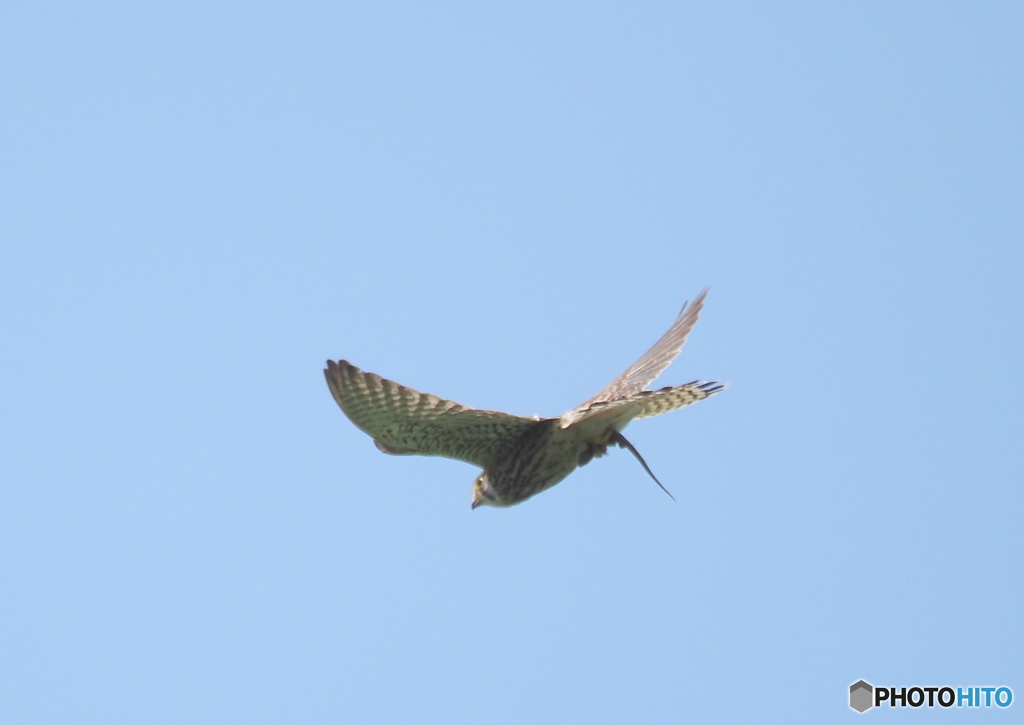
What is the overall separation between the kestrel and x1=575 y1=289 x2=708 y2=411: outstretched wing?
0.04 meters

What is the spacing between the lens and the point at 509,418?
33.7ft

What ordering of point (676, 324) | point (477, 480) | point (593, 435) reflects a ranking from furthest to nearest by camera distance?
1. point (676, 324)
2. point (477, 480)
3. point (593, 435)

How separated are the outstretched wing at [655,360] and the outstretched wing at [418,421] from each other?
2.94 feet

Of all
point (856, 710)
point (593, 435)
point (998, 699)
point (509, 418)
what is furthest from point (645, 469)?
point (998, 699)

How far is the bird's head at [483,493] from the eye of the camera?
11.2 meters

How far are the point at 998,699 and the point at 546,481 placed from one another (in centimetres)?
534

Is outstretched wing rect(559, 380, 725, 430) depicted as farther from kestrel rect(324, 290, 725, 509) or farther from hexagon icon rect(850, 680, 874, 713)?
hexagon icon rect(850, 680, 874, 713)

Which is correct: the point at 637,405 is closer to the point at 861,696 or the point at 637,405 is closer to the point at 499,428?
the point at 499,428

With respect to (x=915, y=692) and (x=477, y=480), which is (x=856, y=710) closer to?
(x=915, y=692)

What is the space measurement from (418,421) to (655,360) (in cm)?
276

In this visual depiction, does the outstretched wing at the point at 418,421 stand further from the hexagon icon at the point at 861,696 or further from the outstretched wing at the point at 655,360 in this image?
the hexagon icon at the point at 861,696

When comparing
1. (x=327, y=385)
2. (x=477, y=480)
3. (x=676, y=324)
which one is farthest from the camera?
(x=676, y=324)

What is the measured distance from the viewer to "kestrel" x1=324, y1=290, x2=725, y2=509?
9930 millimetres

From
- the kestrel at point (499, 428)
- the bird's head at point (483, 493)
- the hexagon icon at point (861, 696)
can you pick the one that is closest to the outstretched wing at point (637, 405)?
the kestrel at point (499, 428)
